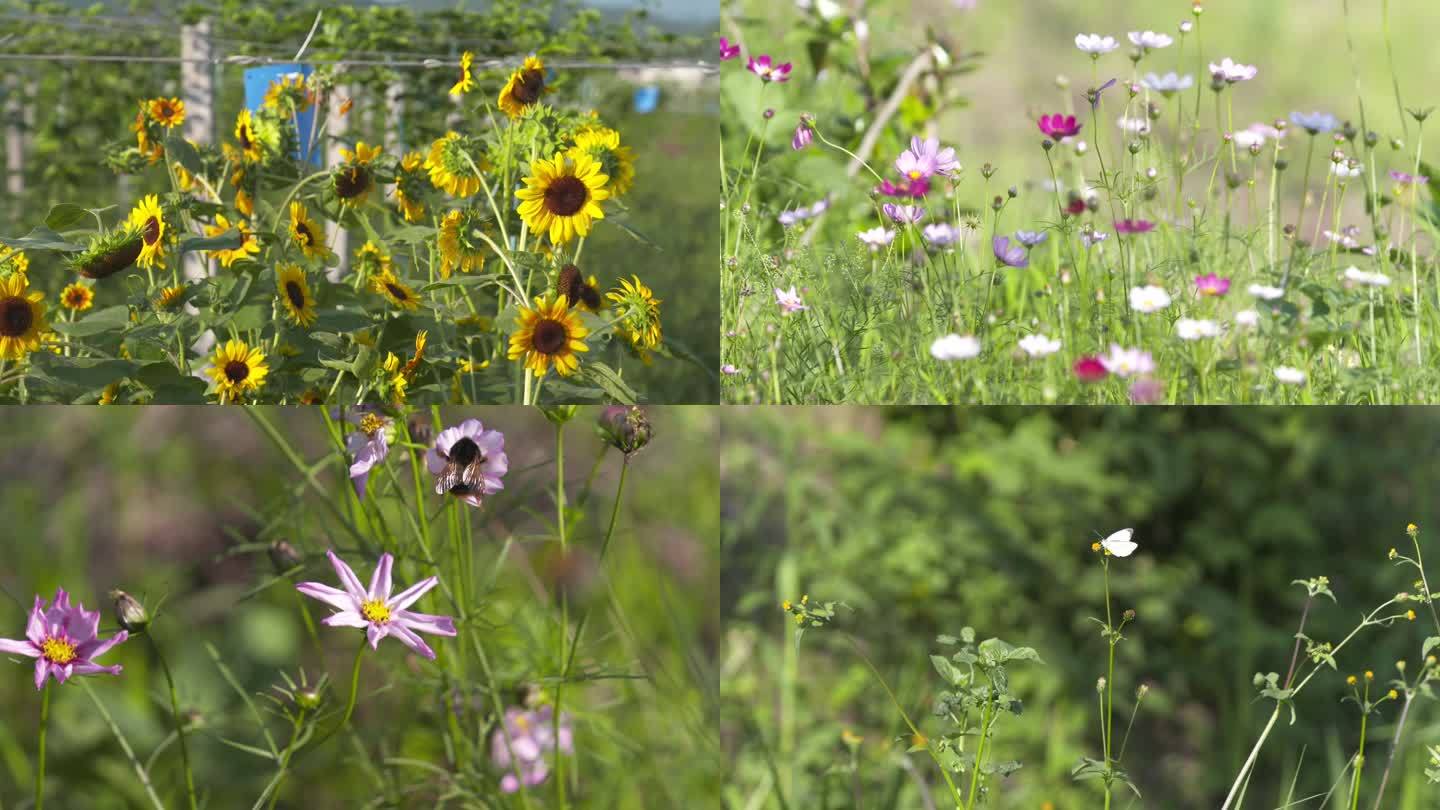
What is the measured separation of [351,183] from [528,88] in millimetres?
323

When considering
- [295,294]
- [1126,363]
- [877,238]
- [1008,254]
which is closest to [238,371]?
[295,294]

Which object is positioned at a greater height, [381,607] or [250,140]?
[250,140]

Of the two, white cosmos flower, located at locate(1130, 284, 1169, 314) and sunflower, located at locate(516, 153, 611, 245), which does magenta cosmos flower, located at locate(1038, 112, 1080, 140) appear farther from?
sunflower, located at locate(516, 153, 611, 245)

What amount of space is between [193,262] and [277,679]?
2.00 meters

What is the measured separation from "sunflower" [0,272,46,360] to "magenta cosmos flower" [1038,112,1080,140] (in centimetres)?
144

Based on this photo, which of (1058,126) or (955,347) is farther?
(1058,126)

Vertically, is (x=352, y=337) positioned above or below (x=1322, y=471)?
above

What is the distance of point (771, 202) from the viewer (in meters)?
2.34

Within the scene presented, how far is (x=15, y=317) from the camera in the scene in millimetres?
1650

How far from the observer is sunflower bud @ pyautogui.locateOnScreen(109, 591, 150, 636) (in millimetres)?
1255

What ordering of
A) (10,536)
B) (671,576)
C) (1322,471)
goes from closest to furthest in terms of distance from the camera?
1. (10,536)
2. (671,576)
3. (1322,471)

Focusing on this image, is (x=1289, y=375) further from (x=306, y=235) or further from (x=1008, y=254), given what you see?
(x=306, y=235)

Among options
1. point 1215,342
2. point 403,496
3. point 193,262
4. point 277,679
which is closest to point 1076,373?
point 1215,342

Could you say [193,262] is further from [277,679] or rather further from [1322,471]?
[1322,471]
